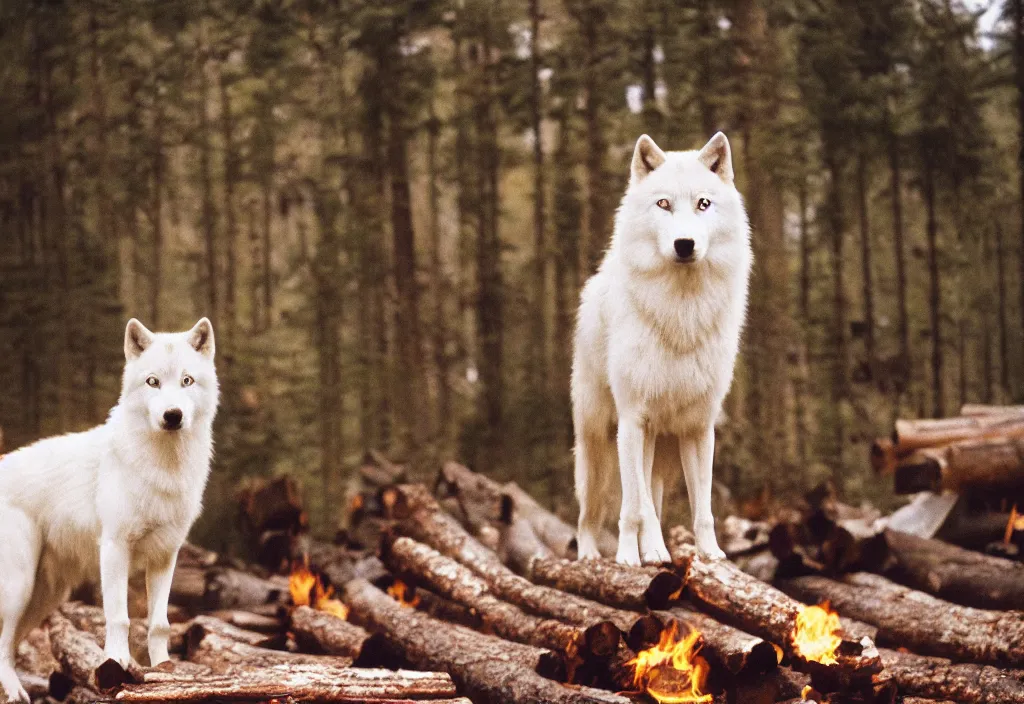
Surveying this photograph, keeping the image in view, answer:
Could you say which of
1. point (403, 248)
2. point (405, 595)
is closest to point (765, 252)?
point (403, 248)

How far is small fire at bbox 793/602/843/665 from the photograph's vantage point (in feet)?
14.5

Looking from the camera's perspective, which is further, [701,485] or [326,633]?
[326,633]

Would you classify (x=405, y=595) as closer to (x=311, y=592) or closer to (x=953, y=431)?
(x=311, y=592)

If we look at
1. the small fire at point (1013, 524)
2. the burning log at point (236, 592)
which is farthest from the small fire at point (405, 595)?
the small fire at point (1013, 524)

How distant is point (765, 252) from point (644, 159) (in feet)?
18.2

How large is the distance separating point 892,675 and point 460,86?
7.56 meters

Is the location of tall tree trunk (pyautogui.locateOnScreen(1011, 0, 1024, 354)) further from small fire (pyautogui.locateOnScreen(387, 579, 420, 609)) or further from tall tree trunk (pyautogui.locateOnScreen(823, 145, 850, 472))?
small fire (pyautogui.locateOnScreen(387, 579, 420, 609))

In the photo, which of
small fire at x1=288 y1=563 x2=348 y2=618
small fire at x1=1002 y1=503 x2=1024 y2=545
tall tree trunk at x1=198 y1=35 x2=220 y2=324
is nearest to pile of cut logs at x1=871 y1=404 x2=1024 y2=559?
small fire at x1=1002 y1=503 x2=1024 y2=545

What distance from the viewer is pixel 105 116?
1018cm

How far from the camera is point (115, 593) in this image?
4.57 meters

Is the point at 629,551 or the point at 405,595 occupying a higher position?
the point at 629,551

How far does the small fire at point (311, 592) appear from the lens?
272 inches

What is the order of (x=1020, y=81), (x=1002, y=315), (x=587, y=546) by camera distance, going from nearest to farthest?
1. (x=587, y=546)
2. (x=1020, y=81)
3. (x=1002, y=315)

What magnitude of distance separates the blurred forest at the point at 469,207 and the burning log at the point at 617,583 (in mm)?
4478
